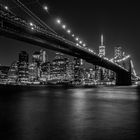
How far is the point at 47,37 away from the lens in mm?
37188

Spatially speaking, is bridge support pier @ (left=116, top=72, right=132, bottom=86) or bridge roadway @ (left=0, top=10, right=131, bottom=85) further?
bridge support pier @ (left=116, top=72, right=132, bottom=86)

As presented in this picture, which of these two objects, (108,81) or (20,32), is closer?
(20,32)

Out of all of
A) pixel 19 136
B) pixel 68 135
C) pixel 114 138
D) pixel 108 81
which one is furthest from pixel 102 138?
pixel 108 81

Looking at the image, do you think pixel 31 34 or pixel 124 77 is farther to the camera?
pixel 124 77

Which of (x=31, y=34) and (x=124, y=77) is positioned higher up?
(x=31, y=34)

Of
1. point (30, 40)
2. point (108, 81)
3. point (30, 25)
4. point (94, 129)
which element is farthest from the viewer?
point (108, 81)

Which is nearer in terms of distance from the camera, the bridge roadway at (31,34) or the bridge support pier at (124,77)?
the bridge roadway at (31,34)

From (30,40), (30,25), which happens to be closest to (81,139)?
A: (30,25)

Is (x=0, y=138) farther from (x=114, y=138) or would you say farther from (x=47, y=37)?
(x=47, y=37)

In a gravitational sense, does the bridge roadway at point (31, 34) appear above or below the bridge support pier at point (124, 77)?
above

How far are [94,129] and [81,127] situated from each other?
0.59 metres

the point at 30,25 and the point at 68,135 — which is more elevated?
the point at 30,25

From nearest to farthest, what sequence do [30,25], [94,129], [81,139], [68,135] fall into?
[81,139] < [68,135] < [94,129] < [30,25]

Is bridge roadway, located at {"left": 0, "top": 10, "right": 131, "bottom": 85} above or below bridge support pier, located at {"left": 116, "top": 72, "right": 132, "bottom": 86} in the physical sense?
above
